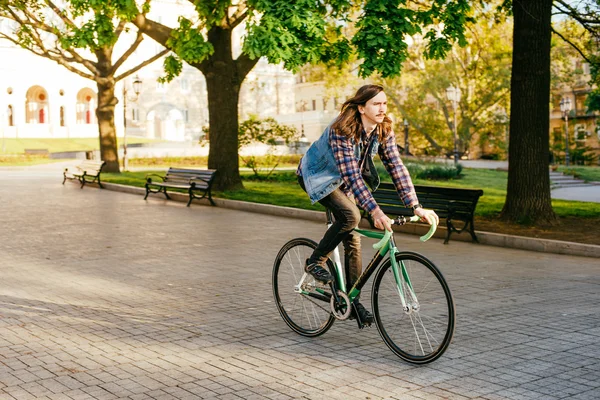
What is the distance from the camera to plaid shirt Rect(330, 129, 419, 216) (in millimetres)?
5832

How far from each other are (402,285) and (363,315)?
488 mm

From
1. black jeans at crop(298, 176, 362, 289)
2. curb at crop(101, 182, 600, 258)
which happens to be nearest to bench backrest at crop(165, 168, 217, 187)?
curb at crop(101, 182, 600, 258)

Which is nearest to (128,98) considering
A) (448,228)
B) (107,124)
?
(107,124)

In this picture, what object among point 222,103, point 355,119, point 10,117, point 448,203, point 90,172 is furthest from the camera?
point 10,117

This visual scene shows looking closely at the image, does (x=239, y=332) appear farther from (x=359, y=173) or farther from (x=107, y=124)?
(x=107, y=124)

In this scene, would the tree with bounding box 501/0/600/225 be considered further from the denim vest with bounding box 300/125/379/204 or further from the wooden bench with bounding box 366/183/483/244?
the denim vest with bounding box 300/125/379/204

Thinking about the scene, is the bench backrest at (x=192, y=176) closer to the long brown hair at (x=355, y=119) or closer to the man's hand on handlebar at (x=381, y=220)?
the long brown hair at (x=355, y=119)

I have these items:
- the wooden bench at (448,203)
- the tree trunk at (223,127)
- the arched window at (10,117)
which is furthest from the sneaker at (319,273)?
the arched window at (10,117)

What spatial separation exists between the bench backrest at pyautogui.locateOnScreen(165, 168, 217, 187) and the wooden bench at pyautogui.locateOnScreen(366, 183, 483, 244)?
693 centimetres

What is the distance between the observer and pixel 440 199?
45.0ft

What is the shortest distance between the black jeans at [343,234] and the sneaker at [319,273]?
0.04 m

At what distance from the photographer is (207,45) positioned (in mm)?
20141

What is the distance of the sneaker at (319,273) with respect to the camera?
6.38 metres

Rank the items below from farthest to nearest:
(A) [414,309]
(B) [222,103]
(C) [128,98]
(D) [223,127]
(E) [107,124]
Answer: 1. (C) [128,98]
2. (E) [107,124]
3. (D) [223,127]
4. (B) [222,103]
5. (A) [414,309]
